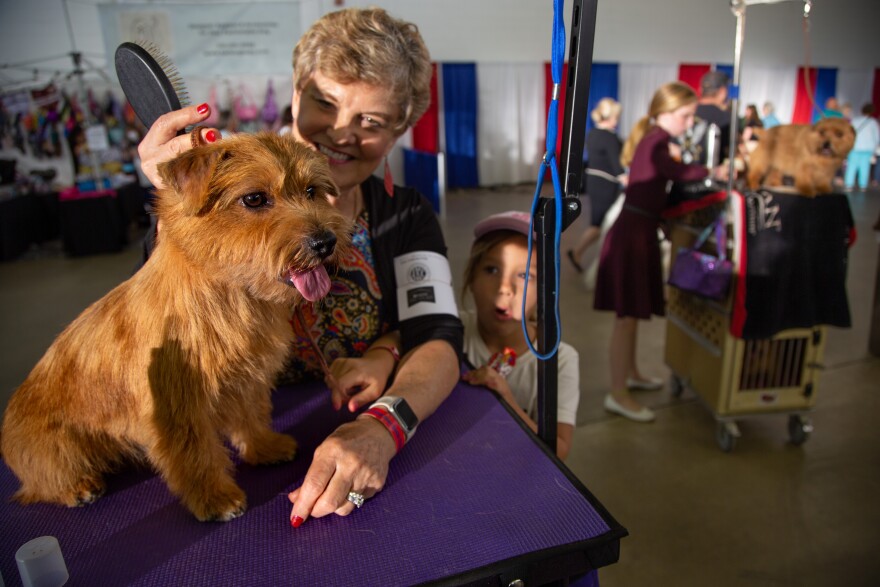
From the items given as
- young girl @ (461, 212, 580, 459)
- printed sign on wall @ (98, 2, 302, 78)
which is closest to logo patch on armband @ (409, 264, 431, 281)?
young girl @ (461, 212, 580, 459)

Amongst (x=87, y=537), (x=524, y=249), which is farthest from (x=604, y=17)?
(x=87, y=537)

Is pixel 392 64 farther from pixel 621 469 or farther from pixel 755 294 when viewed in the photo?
pixel 621 469

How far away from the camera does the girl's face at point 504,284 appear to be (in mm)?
1728

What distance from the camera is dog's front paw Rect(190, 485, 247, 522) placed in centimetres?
94

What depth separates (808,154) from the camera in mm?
2539

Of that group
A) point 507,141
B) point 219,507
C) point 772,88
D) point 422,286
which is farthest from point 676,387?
point 507,141

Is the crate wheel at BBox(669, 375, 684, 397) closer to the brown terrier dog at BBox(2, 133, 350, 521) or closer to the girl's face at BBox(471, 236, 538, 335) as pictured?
the girl's face at BBox(471, 236, 538, 335)

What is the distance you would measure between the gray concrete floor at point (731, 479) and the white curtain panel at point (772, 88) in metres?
5.51

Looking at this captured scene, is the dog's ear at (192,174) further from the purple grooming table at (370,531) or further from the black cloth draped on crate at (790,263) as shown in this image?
the black cloth draped on crate at (790,263)

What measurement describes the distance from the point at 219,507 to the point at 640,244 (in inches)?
109

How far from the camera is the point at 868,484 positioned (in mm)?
2582

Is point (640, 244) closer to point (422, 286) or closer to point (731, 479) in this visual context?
point (731, 479)

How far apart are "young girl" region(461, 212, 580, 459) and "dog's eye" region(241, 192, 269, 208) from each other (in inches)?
37.2

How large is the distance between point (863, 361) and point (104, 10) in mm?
9665
